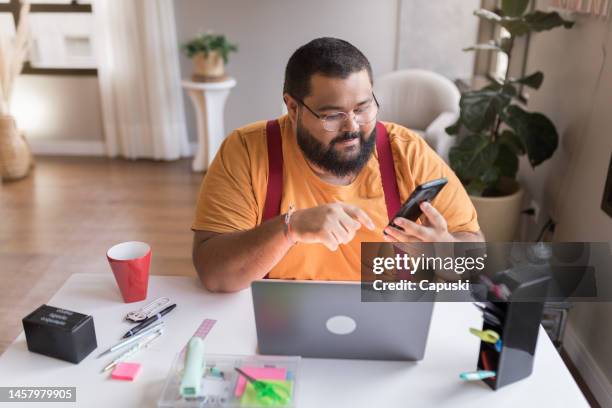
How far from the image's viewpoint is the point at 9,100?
13.4 feet

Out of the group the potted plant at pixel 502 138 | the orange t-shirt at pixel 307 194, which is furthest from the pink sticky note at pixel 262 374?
the potted plant at pixel 502 138

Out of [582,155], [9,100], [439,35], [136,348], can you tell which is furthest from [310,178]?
[9,100]

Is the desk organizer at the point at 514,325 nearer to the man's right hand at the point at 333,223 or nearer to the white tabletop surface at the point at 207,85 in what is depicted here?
the man's right hand at the point at 333,223

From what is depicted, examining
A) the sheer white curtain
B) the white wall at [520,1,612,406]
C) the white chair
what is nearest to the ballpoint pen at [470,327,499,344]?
the white wall at [520,1,612,406]

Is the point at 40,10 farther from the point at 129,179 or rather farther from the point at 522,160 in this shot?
the point at 522,160

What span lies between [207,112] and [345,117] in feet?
8.98

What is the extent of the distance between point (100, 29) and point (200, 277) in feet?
10.9

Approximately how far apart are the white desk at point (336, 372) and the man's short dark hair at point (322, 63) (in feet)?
1.88

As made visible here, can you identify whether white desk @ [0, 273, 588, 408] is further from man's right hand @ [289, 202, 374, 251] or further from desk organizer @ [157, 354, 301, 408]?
man's right hand @ [289, 202, 374, 251]

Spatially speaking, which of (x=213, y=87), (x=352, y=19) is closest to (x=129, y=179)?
(x=213, y=87)

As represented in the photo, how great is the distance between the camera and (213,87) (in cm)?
384

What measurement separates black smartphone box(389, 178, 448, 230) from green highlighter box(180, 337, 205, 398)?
0.46 m

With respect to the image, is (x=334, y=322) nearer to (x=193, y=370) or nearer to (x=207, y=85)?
(x=193, y=370)

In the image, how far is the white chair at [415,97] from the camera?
340cm
